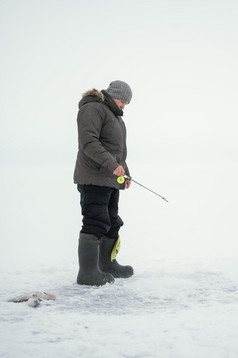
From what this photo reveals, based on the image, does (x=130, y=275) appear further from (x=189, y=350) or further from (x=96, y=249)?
(x=189, y=350)

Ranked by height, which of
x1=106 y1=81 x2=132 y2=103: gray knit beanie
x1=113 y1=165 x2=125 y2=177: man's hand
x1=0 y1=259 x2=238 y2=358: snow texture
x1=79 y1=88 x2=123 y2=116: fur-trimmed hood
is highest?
x1=106 y1=81 x2=132 y2=103: gray knit beanie

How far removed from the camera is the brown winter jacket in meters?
3.60

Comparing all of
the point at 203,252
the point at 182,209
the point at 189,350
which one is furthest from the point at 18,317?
the point at 182,209

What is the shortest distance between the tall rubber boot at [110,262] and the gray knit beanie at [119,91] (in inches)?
53.5

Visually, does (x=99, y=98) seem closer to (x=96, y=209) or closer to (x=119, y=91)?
(x=119, y=91)

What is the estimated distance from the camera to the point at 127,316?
2.76m

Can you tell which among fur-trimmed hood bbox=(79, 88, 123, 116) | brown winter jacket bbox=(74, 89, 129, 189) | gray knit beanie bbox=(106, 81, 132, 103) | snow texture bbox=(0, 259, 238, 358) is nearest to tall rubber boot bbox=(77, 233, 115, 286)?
snow texture bbox=(0, 259, 238, 358)

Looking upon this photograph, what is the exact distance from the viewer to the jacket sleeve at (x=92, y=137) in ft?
11.7

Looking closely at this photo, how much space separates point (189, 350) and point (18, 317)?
1135mm

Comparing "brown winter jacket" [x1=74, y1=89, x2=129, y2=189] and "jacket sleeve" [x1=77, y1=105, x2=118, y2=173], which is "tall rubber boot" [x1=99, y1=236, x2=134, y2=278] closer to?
"brown winter jacket" [x1=74, y1=89, x2=129, y2=189]

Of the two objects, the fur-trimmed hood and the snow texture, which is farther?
the fur-trimmed hood

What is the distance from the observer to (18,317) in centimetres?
269

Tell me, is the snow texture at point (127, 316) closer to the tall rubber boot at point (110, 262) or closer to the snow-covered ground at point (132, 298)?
the snow-covered ground at point (132, 298)

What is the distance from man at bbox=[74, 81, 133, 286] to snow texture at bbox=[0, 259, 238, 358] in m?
0.24
